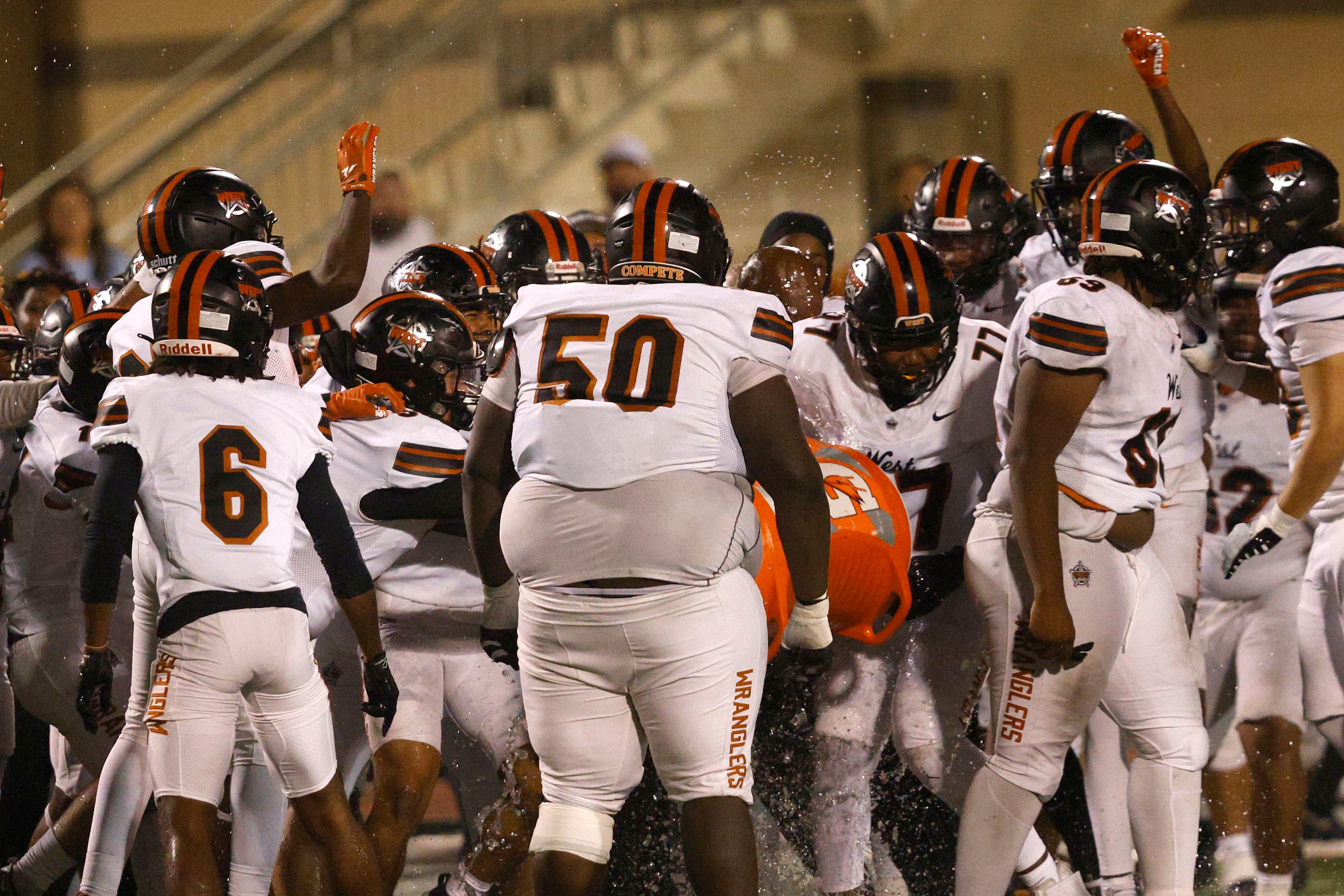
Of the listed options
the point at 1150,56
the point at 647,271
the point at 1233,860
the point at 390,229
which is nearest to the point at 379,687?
the point at 647,271

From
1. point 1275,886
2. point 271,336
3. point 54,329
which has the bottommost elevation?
point 1275,886

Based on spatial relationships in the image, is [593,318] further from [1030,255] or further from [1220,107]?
[1220,107]

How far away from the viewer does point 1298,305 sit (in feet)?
11.1

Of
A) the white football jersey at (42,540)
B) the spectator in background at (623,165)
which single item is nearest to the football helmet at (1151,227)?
the white football jersey at (42,540)

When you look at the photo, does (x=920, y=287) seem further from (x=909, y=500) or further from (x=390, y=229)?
(x=390, y=229)

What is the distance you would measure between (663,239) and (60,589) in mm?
2138

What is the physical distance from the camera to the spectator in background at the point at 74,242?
6270 mm

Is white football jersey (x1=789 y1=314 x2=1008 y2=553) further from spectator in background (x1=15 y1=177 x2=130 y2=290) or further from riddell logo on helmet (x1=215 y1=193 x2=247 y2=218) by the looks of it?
spectator in background (x1=15 y1=177 x2=130 y2=290)

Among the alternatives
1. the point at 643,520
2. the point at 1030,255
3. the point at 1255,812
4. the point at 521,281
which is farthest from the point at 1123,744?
the point at 521,281

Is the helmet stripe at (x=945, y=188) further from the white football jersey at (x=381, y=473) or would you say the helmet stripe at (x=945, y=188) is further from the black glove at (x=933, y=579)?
the white football jersey at (x=381, y=473)

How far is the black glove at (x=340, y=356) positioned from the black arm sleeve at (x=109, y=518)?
0.79 metres

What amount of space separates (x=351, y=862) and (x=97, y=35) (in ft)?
19.6

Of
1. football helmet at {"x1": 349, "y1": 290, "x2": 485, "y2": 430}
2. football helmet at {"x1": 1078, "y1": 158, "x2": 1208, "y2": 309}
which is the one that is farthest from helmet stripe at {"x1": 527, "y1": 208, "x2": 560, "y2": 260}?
football helmet at {"x1": 1078, "y1": 158, "x2": 1208, "y2": 309}

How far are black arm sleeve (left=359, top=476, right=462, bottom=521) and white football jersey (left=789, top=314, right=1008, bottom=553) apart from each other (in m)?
0.84
